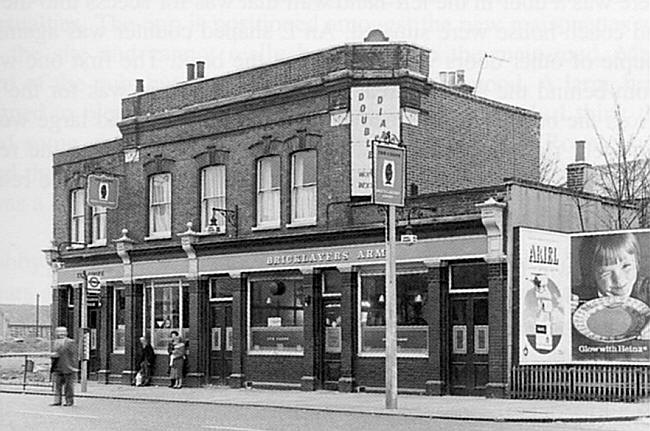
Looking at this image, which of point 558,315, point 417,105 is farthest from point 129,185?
point 558,315

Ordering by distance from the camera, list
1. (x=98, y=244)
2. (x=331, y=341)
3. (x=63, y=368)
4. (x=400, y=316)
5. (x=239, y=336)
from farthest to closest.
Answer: (x=98, y=244), (x=239, y=336), (x=331, y=341), (x=400, y=316), (x=63, y=368)

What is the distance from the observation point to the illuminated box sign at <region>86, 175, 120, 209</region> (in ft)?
117

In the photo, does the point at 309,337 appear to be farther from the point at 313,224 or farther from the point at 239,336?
the point at 313,224

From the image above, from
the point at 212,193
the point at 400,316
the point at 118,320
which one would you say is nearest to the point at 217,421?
the point at 400,316

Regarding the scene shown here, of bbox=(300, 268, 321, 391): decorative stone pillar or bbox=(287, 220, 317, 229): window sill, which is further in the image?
bbox=(287, 220, 317, 229): window sill

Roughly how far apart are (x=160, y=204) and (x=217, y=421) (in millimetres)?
16605

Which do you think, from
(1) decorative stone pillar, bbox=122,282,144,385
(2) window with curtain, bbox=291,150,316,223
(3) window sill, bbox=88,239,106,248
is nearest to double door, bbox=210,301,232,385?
(1) decorative stone pillar, bbox=122,282,144,385

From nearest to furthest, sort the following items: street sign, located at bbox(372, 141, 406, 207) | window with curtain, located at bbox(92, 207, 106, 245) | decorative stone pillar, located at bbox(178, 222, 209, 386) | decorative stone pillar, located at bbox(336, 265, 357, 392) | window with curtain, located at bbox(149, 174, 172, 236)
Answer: street sign, located at bbox(372, 141, 406, 207)
decorative stone pillar, located at bbox(336, 265, 357, 392)
decorative stone pillar, located at bbox(178, 222, 209, 386)
window with curtain, located at bbox(149, 174, 172, 236)
window with curtain, located at bbox(92, 207, 106, 245)

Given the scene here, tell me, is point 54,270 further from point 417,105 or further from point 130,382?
point 417,105

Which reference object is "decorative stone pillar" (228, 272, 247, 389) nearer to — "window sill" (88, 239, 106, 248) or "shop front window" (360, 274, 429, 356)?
"shop front window" (360, 274, 429, 356)

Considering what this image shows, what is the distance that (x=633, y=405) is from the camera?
80.8ft

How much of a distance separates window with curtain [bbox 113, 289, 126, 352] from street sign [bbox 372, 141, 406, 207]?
53.2ft

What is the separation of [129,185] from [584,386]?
18.2m

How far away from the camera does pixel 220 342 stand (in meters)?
35.0
